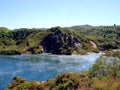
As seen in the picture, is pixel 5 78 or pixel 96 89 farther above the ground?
pixel 96 89

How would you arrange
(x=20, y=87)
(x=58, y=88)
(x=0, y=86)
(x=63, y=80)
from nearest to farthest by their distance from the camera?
(x=58, y=88) < (x=63, y=80) < (x=20, y=87) < (x=0, y=86)

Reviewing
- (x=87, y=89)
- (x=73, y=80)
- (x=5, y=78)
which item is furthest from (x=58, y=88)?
(x=5, y=78)

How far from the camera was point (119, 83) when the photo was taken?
13.1 metres

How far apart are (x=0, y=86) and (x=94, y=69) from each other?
4177 centimetres

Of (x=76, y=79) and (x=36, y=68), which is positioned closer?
(x=76, y=79)

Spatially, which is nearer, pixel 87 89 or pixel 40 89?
pixel 87 89

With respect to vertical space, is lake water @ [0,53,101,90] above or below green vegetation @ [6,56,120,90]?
below

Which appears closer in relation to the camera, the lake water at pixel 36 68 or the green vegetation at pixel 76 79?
the green vegetation at pixel 76 79

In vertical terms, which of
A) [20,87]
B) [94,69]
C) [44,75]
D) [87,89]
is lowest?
[44,75]

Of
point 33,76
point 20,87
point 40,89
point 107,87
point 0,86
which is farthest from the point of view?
point 33,76

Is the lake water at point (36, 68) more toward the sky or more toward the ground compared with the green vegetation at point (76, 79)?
more toward the ground

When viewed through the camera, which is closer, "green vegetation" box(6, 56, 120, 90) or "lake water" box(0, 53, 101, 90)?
"green vegetation" box(6, 56, 120, 90)

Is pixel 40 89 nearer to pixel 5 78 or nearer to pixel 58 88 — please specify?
pixel 58 88

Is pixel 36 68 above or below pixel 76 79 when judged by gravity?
below
